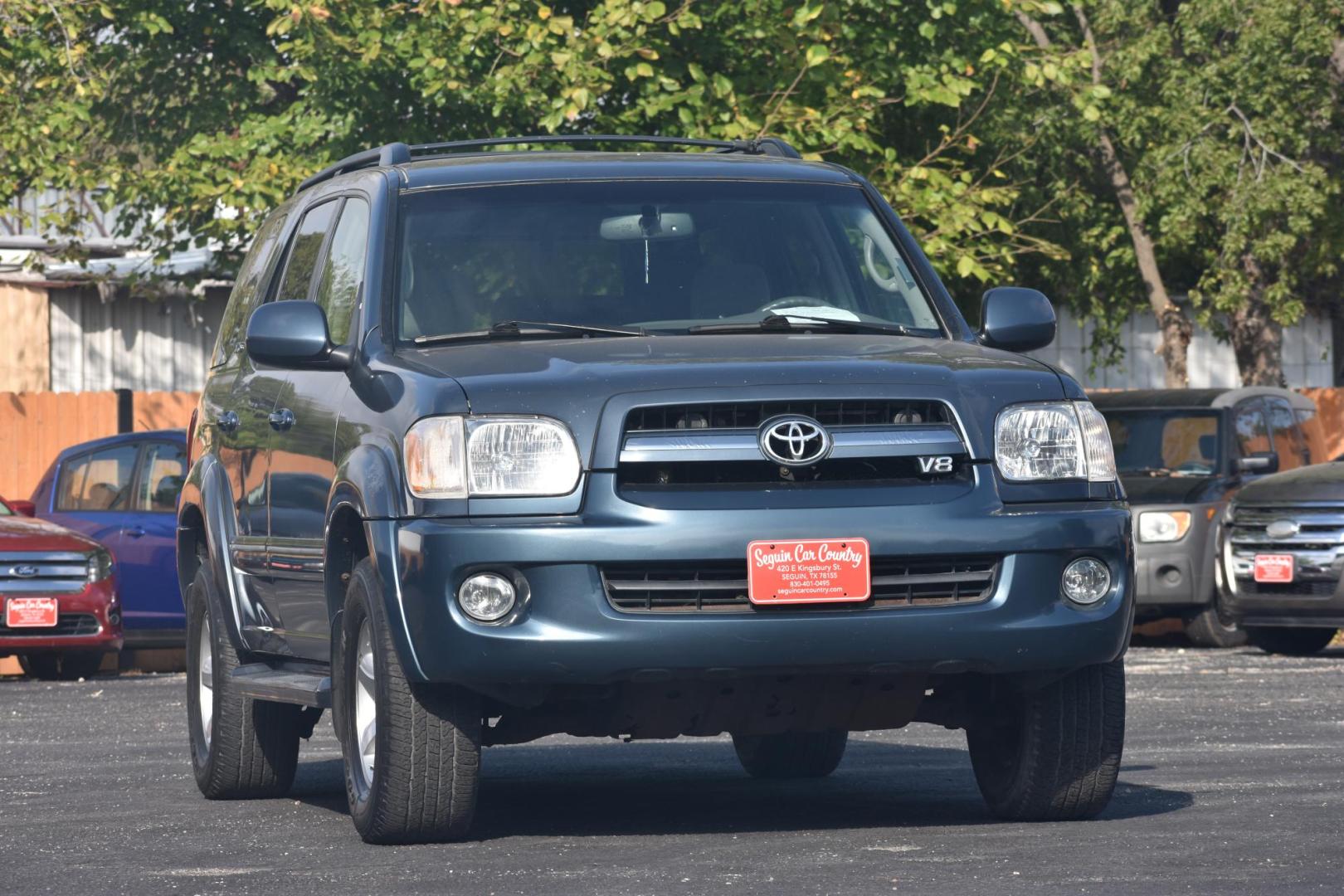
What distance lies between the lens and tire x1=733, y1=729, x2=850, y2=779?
9.62 metres

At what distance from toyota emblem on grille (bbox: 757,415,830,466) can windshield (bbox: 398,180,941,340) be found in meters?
0.90

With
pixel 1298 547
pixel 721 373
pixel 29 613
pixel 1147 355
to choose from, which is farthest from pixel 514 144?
pixel 1147 355

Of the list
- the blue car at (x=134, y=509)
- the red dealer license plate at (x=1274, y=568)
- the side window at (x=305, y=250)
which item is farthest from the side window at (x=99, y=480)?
the side window at (x=305, y=250)

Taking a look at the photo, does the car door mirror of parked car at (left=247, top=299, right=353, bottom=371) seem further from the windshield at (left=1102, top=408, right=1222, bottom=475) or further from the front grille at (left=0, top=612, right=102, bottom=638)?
the windshield at (left=1102, top=408, right=1222, bottom=475)

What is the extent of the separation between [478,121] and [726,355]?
13.6 metres

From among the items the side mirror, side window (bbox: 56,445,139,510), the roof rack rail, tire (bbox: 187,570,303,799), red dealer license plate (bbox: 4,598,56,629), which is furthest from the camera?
side window (bbox: 56,445,139,510)

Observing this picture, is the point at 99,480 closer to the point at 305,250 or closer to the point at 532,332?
the point at 305,250

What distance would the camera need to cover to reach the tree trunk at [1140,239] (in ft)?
89.0

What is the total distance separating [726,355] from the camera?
23.5 ft

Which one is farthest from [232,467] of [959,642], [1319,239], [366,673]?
[1319,239]

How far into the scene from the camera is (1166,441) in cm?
1939

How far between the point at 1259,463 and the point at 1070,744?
11.4m

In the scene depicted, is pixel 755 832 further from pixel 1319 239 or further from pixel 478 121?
pixel 1319 239

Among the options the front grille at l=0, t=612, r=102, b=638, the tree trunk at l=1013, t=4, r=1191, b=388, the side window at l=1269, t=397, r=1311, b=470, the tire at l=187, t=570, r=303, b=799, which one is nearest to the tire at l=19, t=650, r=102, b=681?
the front grille at l=0, t=612, r=102, b=638
